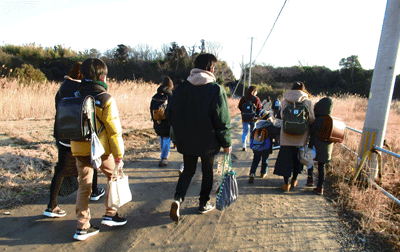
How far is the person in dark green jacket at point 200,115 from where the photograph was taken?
270cm

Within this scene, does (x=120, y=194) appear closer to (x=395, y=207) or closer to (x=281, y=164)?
(x=281, y=164)

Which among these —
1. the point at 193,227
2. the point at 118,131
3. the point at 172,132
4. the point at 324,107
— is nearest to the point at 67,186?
the point at 118,131

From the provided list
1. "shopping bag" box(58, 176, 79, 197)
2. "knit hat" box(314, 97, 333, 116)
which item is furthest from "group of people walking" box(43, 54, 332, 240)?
"knit hat" box(314, 97, 333, 116)

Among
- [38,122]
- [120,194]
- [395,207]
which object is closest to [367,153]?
[395,207]

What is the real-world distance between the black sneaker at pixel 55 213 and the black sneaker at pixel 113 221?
641 mm

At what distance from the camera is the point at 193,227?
285 cm

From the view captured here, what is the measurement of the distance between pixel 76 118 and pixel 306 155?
3390mm

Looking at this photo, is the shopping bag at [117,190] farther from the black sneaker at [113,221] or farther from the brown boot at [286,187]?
the brown boot at [286,187]

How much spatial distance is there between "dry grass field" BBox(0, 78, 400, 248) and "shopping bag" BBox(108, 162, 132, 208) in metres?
1.64

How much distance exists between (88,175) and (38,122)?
18.1 feet

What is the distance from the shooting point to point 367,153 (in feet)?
13.0

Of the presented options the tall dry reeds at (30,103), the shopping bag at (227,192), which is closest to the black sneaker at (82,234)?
the shopping bag at (227,192)

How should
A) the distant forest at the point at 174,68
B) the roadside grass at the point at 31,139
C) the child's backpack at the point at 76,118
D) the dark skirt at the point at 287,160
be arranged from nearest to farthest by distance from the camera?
A: 1. the child's backpack at the point at 76,118
2. the roadside grass at the point at 31,139
3. the dark skirt at the point at 287,160
4. the distant forest at the point at 174,68

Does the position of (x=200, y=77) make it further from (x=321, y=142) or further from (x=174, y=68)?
(x=174, y=68)
